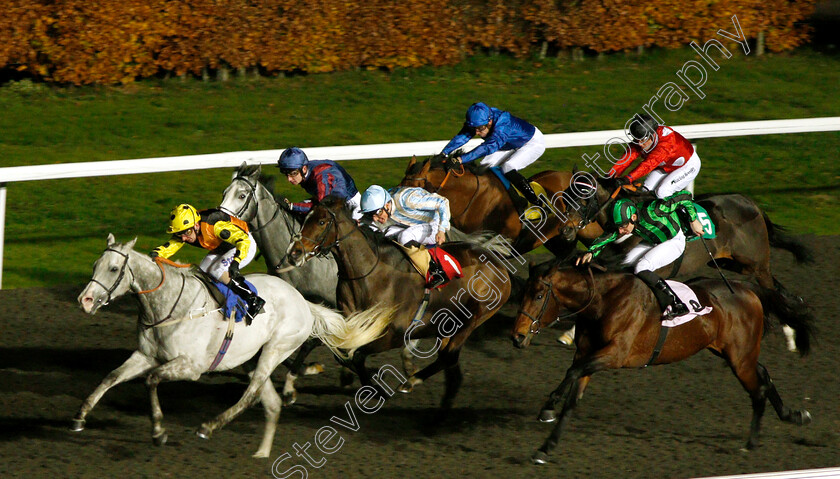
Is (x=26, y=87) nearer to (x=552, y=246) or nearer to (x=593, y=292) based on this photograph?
(x=552, y=246)

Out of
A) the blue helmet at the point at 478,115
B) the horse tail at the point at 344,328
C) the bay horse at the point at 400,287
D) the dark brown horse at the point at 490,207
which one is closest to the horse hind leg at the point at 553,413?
the bay horse at the point at 400,287

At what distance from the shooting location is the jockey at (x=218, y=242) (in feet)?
19.9

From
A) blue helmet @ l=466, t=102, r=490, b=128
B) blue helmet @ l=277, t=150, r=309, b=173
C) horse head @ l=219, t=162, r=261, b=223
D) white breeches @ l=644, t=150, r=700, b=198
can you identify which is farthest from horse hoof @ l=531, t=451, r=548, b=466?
blue helmet @ l=466, t=102, r=490, b=128

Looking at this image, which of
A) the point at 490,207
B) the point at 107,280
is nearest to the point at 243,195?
the point at 107,280

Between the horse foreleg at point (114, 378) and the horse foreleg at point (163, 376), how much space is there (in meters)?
0.08

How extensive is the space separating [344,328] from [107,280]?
1.41 metres

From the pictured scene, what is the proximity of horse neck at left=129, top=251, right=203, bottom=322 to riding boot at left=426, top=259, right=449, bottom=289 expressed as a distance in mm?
1566

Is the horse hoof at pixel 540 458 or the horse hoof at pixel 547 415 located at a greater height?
the horse hoof at pixel 547 415

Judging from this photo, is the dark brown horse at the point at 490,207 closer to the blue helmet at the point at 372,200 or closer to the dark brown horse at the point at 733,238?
the dark brown horse at the point at 733,238

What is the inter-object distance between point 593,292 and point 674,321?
20.2 inches

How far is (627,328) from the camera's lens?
20.4 ft

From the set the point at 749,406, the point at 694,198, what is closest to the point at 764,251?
the point at 694,198

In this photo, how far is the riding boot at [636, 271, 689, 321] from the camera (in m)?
6.31

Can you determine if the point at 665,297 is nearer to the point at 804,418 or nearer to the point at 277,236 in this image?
the point at 804,418
